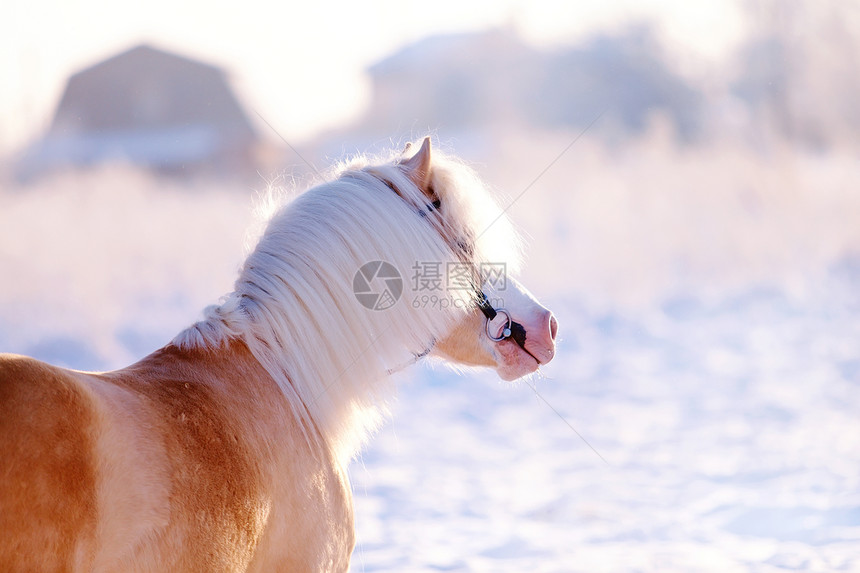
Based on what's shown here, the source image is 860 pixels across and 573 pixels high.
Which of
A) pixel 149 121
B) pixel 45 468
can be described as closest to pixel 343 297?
pixel 45 468

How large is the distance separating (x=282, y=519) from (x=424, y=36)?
602 cm

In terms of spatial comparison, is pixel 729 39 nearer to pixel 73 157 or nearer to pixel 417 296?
pixel 73 157

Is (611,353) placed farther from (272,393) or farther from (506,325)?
(272,393)

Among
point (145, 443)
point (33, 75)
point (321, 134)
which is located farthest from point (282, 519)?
point (321, 134)

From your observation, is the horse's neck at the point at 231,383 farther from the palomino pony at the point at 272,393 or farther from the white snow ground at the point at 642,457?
the white snow ground at the point at 642,457

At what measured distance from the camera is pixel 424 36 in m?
6.64

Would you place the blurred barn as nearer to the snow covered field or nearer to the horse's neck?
the snow covered field

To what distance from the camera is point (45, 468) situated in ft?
3.12

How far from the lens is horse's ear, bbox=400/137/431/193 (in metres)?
1.55

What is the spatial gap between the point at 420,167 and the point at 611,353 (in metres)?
4.88

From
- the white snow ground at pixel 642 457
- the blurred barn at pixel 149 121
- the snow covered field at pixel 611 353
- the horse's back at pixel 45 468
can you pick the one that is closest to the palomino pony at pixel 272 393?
the horse's back at pixel 45 468

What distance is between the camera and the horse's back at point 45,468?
0.92 metres

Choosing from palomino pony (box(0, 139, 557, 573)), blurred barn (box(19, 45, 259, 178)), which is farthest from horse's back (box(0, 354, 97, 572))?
blurred barn (box(19, 45, 259, 178))

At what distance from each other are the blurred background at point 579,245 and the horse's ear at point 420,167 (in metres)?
0.35
